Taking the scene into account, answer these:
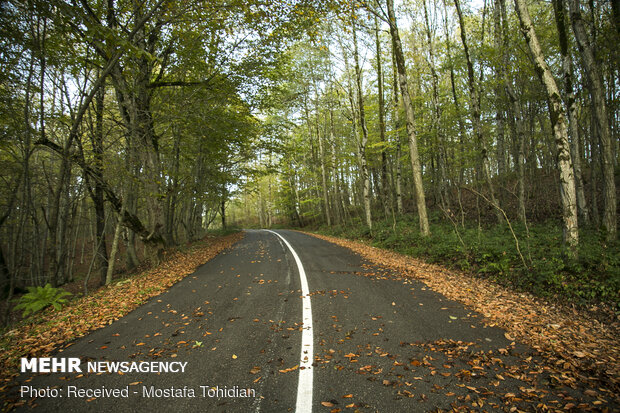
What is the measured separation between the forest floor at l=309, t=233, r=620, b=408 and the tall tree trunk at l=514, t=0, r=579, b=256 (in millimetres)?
1954

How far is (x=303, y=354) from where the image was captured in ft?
11.0

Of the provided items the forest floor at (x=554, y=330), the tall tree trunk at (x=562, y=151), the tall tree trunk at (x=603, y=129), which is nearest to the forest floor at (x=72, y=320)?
the forest floor at (x=554, y=330)

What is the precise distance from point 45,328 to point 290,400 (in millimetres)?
5225

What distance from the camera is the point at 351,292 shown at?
5.73 meters

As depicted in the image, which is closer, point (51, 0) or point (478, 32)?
point (51, 0)

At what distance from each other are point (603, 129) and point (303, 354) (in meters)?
9.58

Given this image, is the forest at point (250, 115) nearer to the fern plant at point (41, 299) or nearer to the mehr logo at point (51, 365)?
the fern plant at point (41, 299)

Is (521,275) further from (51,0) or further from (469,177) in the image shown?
(469,177)

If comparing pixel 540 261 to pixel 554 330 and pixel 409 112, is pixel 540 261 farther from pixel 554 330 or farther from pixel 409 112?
pixel 409 112

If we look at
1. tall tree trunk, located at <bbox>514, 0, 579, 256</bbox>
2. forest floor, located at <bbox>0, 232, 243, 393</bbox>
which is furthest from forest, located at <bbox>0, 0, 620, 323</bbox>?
forest floor, located at <bbox>0, 232, 243, 393</bbox>

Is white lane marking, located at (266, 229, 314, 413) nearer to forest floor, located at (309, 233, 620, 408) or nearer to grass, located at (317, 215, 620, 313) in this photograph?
forest floor, located at (309, 233, 620, 408)

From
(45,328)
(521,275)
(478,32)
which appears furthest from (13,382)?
(478,32)

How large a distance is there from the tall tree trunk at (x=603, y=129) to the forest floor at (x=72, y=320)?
463 inches

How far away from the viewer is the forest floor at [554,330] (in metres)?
2.91
